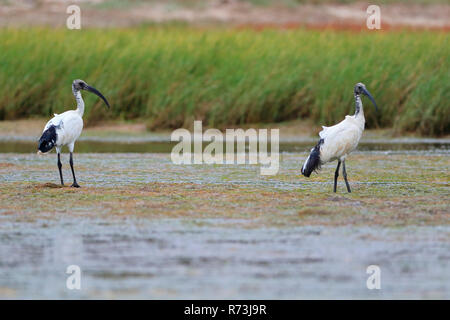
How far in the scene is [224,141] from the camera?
45.8ft

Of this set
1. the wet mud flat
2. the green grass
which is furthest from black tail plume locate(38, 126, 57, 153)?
the green grass

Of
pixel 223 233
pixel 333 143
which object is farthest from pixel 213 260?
pixel 333 143

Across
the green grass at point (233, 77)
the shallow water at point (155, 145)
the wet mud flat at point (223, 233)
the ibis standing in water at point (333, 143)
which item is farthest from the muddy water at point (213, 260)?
the green grass at point (233, 77)

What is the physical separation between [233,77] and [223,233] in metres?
8.35

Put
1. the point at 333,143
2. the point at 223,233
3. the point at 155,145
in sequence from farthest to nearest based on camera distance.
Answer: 1. the point at 155,145
2. the point at 333,143
3. the point at 223,233

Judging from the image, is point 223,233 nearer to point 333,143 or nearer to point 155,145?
point 333,143

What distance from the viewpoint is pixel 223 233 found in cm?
693

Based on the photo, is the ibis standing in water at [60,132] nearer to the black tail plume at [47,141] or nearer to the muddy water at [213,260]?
the black tail plume at [47,141]

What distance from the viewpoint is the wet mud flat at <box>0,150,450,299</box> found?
554 cm

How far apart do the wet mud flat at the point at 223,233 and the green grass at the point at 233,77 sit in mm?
3912

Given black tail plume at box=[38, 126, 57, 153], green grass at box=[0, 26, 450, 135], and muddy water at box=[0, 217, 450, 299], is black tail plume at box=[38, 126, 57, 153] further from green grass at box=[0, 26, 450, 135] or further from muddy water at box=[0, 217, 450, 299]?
green grass at box=[0, 26, 450, 135]

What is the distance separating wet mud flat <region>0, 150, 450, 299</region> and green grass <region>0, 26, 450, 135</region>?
391cm

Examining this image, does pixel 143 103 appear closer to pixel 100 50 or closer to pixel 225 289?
pixel 100 50

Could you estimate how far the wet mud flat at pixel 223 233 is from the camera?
18.2 feet
